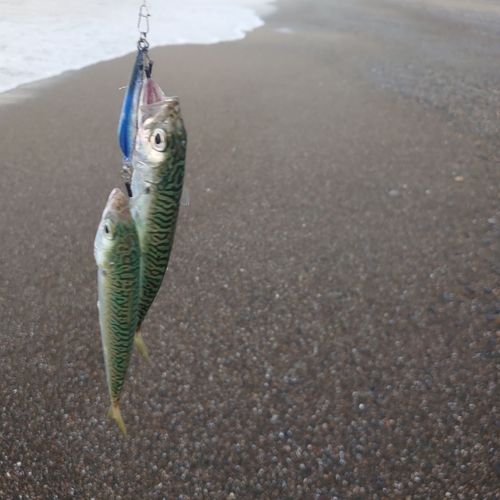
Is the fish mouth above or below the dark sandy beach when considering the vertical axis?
above

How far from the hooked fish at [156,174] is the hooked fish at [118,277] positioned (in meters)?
0.03

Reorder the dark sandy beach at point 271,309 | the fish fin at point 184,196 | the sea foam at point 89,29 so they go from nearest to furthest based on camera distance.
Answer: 1. the fish fin at point 184,196
2. the dark sandy beach at point 271,309
3. the sea foam at point 89,29

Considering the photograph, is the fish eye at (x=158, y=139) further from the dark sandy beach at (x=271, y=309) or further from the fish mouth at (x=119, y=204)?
the dark sandy beach at (x=271, y=309)

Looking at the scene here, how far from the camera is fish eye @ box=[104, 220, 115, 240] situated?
1.08 meters

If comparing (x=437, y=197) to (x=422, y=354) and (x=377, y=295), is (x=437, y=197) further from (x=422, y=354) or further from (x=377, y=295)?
(x=422, y=354)

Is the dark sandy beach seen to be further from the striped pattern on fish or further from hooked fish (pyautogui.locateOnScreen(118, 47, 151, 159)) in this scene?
hooked fish (pyautogui.locateOnScreen(118, 47, 151, 159))

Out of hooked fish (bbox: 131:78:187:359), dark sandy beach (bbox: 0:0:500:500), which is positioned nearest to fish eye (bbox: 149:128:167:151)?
hooked fish (bbox: 131:78:187:359)

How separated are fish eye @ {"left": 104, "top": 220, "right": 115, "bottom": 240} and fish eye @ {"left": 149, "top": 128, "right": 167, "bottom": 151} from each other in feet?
0.69

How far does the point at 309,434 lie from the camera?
8.89 feet

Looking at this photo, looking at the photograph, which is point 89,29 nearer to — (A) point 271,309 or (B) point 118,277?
(A) point 271,309

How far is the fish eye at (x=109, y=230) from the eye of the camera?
1078mm

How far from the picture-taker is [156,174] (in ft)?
3.56

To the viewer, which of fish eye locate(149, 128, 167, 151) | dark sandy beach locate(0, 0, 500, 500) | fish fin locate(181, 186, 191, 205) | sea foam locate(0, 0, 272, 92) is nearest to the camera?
fish eye locate(149, 128, 167, 151)

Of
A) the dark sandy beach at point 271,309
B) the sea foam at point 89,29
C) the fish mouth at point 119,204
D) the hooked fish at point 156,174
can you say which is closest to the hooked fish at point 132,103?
the hooked fish at point 156,174
